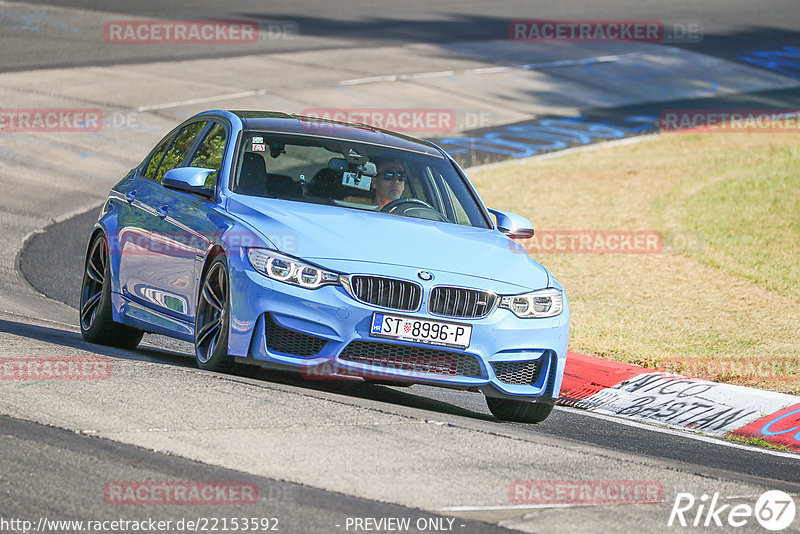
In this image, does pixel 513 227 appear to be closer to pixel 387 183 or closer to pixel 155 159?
pixel 387 183

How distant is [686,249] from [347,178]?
373 inches

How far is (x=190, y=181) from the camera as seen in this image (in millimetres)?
8000

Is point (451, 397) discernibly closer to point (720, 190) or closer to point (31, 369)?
point (31, 369)

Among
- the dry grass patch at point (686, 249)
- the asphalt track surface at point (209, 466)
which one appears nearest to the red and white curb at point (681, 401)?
the asphalt track surface at point (209, 466)

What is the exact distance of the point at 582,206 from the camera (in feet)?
66.4

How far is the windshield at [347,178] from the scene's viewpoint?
322 inches

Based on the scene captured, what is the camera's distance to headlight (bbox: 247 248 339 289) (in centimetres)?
709

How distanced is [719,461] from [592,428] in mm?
975

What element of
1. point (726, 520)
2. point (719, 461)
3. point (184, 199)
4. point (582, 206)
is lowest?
point (582, 206)

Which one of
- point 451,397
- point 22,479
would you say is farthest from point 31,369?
point 451,397

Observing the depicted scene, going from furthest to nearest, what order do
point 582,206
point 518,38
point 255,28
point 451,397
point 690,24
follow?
point 690,24 < point 518,38 < point 255,28 < point 582,206 < point 451,397

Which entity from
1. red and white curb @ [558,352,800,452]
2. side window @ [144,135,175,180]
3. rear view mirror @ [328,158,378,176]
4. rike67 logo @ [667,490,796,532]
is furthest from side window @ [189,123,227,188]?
rike67 logo @ [667,490,796,532]

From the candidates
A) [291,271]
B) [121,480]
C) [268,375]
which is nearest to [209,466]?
[121,480]

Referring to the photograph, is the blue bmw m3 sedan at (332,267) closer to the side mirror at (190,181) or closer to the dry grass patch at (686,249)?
the side mirror at (190,181)
